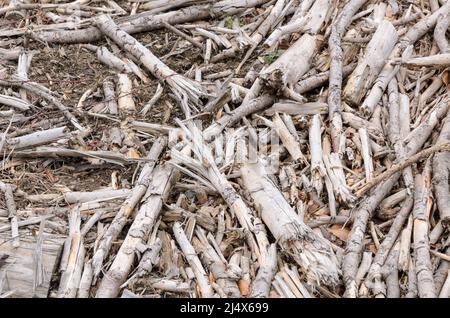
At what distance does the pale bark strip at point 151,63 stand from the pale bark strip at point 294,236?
54.4 inches

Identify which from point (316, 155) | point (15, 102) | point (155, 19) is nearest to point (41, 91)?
point (15, 102)

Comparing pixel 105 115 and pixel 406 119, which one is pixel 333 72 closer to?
pixel 406 119

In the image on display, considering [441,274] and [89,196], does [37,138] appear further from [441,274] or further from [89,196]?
[441,274]

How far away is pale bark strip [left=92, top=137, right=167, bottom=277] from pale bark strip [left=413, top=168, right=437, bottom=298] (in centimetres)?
206

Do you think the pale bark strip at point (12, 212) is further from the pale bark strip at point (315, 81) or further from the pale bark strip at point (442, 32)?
the pale bark strip at point (442, 32)

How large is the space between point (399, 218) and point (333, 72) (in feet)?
5.69

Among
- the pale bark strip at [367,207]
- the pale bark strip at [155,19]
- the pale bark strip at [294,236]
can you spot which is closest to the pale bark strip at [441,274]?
the pale bark strip at [367,207]

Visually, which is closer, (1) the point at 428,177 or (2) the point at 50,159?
(1) the point at 428,177

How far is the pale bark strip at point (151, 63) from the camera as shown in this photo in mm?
6105

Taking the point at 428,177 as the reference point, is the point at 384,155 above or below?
above

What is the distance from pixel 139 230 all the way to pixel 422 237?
2.02 meters

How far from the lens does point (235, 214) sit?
16.2 ft

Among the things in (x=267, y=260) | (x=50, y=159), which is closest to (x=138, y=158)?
(x=50, y=159)

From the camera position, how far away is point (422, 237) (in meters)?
4.62
